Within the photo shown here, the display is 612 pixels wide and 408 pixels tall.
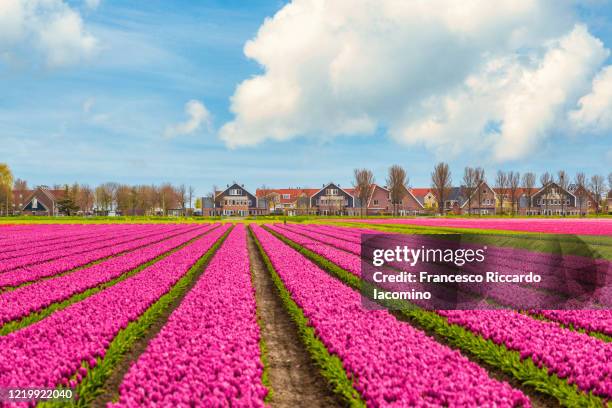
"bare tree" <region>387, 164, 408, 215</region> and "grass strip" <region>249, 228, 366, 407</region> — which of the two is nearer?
"grass strip" <region>249, 228, 366, 407</region>

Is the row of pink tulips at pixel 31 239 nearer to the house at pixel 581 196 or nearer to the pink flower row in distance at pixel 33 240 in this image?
the pink flower row in distance at pixel 33 240

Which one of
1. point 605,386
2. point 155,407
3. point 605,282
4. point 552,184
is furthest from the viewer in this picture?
point 552,184

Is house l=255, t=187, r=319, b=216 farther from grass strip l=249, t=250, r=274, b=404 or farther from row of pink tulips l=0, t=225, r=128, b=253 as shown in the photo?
grass strip l=249, t=250, r=274, b=404

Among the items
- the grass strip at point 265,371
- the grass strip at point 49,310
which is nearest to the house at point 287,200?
the grass strip at point 49,310

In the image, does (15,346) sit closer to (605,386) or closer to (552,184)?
(605,386)

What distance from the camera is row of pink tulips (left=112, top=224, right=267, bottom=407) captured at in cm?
579

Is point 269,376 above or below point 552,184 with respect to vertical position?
below

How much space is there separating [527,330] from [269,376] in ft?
17.9

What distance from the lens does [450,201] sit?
6156 inches

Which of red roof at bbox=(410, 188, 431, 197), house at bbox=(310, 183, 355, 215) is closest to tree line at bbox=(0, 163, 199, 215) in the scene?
house at bbox=(310, 183, 355, 215)

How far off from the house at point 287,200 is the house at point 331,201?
2147 mm

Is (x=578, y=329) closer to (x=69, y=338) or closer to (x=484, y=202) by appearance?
(x=69, y=338)

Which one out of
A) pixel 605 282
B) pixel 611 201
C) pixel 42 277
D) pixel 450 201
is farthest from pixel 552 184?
pixel 42 277

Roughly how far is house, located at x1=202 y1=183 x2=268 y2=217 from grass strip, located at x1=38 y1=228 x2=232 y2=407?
131 meters
